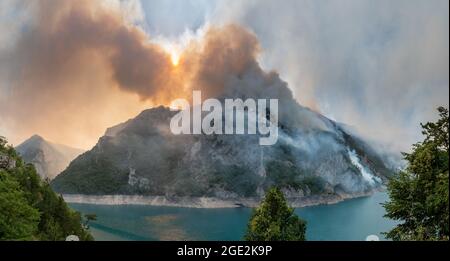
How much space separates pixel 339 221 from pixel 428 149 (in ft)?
453

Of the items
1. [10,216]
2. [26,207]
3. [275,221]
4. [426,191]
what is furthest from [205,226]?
[426,191]

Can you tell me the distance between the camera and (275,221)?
101 ft

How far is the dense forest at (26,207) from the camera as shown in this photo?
62.0 feet

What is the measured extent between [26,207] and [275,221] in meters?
14.9

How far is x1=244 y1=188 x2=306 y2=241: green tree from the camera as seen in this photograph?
29.9 metres

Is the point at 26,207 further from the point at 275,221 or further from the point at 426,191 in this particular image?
the point at 426,191

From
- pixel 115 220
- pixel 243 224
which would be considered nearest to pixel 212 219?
pixel 243 224

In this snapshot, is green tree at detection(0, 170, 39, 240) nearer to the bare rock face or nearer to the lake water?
the bare rock face

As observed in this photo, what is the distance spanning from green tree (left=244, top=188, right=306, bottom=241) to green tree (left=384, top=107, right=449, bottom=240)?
1038 centimetres

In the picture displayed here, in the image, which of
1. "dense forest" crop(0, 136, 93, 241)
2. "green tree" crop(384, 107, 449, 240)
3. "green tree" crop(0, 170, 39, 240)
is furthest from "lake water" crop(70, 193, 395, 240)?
"green tree" crop(0, 170, 39, 240)

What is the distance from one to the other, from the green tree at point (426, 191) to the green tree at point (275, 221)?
10.4m
